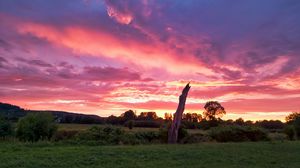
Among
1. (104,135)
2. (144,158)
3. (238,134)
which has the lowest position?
(144,158)

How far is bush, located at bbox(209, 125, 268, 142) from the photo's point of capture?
31938mm

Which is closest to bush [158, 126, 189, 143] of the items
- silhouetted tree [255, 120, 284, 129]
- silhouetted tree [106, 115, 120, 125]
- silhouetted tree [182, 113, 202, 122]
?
silhouetted tree [255, 120, 284, 129]

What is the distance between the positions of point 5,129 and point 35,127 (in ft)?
8.76

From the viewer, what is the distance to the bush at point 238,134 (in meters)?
31.9

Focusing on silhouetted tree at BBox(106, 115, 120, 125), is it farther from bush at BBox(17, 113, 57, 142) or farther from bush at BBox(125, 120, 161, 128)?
bush at BBox(17, 113, 57, 142)

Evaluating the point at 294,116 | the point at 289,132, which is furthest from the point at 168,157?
the point at 294,116

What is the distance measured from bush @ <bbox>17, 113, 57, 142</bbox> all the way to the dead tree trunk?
954cm

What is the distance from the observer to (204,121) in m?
56.7

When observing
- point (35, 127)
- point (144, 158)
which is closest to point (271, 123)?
point (35, 127)

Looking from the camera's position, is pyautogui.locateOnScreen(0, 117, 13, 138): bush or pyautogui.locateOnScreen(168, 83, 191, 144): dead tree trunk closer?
pyautogui.locateOnScreen(0, 117, 13, 138): bush

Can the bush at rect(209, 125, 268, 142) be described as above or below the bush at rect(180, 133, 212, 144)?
above

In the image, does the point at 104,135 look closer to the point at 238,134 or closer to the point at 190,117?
the point at 238,134

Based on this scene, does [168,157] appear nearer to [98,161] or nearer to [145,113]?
[98,161]

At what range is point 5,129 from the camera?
2841cm
